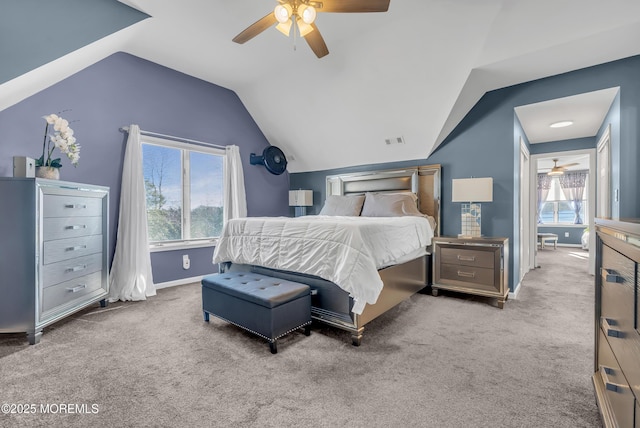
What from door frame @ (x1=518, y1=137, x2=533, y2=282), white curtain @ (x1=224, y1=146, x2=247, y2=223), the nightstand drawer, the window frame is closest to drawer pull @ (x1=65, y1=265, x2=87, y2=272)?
the window frame

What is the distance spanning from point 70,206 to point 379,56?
12.0ft

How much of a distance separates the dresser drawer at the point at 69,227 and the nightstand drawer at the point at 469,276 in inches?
157

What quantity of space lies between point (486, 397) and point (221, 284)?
2.08 metres

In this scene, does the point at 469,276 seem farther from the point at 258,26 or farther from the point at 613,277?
the point at 258,26

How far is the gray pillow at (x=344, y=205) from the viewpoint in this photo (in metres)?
4.39

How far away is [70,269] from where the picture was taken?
107 inches

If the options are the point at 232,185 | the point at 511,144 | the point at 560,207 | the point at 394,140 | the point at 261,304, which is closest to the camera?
the point at 261,304

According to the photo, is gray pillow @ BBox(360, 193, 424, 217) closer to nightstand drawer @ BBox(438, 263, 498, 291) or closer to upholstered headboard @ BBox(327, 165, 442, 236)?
upholstered headboard @ BBox(327, 165, 442, 236)

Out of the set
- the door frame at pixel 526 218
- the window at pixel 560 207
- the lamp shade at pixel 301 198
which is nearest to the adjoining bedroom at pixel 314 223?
the door frame at pixel 526 218

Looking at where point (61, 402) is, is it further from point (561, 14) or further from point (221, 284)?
point (561, 14)

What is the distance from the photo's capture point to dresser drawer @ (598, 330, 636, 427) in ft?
3.44

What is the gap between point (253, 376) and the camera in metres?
1.86

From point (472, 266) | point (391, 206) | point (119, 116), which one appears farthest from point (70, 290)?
point (472, 266)

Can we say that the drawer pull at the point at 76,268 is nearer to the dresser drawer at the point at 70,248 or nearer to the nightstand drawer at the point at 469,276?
the dresser drawer at the point at 70,248
